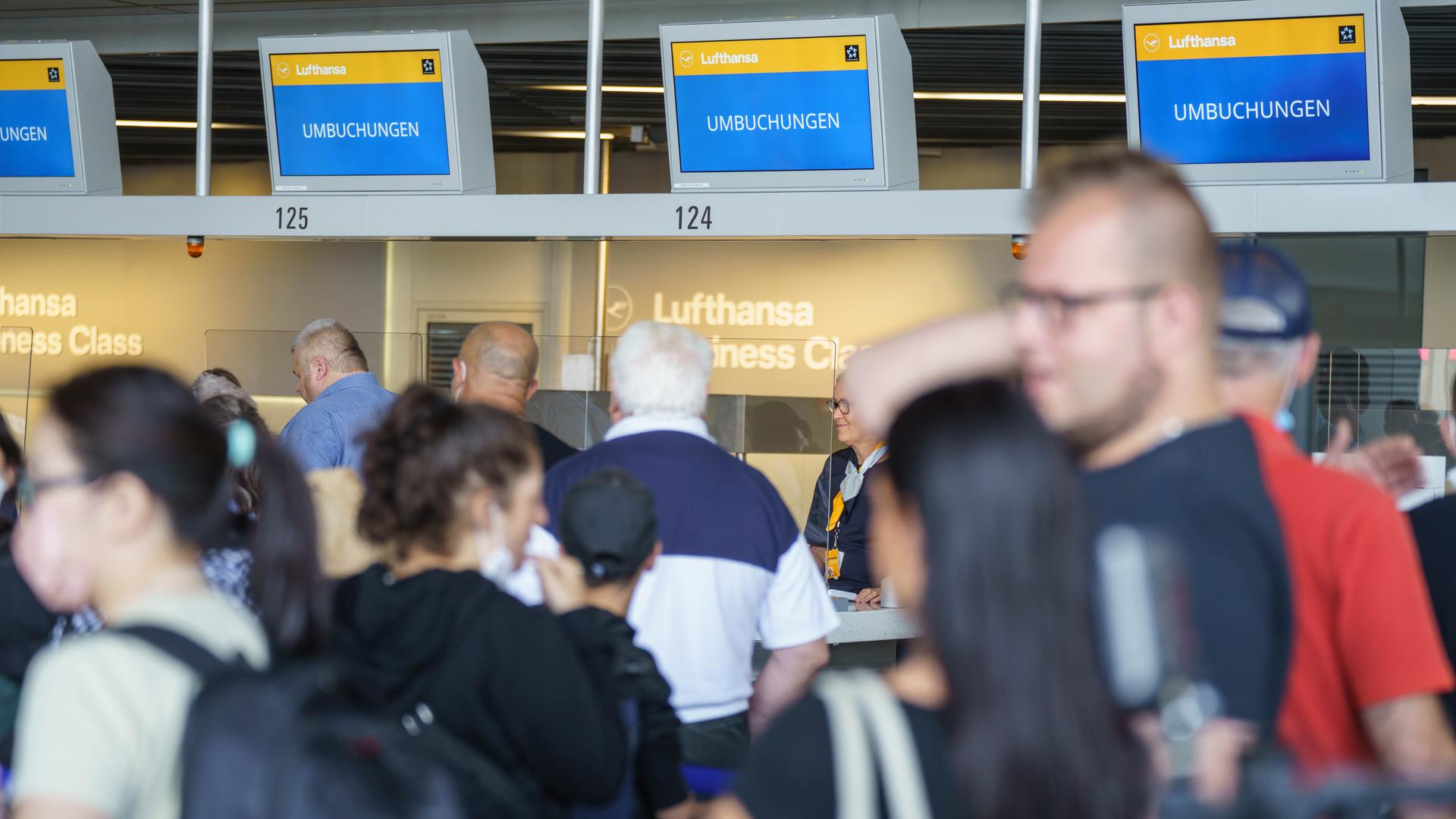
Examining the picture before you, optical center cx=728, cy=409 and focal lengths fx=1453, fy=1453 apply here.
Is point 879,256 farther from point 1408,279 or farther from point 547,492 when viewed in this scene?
point 547,492

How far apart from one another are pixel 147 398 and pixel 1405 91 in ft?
13.7

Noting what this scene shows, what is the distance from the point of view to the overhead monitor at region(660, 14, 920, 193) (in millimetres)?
4723

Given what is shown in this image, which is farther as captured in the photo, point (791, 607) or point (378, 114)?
point (378, 114)

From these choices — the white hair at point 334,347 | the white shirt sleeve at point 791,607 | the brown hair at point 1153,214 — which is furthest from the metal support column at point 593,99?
the brown hair at point 1153,214

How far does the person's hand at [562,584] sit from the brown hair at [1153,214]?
1.08 metres

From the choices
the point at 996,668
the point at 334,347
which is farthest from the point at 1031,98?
the point at 996,668

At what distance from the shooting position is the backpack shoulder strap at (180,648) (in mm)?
1388

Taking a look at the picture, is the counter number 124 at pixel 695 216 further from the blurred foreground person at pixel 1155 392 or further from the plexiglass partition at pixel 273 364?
the blurred foreground person at pixel 1155 392

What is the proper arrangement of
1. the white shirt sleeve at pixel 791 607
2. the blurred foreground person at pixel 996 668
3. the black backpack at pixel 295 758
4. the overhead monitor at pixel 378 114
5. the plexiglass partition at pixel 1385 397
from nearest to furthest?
the blurred foreground person at pixel 996 668, the black backpack at pixel 295 758, the white shirt sleeve at pixel 791 607, the plexiglass partition at pixel 1385 397, the overhead monitor at pixel 378 114

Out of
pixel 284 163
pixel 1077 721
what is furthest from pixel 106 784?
pixel 284 163

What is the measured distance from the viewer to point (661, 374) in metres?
2.90

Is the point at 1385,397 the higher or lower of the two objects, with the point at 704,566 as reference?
higher

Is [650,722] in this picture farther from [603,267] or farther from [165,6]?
[603,267]

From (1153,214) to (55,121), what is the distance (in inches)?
199
